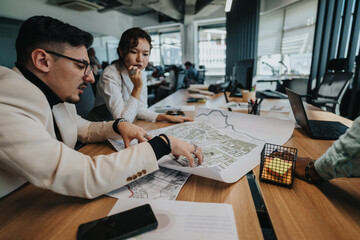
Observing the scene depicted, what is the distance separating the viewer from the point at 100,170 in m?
0.55

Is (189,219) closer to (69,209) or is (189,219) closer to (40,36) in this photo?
(69,209)

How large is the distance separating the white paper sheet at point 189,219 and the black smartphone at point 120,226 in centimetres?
2

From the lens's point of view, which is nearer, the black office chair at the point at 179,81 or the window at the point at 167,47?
the black office chair at the point at 179,81

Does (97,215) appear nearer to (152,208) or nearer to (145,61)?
(152,208)

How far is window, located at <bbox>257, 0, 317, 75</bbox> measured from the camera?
4.96 m

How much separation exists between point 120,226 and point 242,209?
0.30 metres

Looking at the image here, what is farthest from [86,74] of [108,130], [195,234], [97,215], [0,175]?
[195,234]

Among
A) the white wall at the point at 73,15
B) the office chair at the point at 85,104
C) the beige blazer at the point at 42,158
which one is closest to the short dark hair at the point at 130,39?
the office chair at the point at 85,104

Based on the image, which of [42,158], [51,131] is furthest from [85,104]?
[42,158]

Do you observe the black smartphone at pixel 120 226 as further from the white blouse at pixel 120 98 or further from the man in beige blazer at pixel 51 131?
the white blouse at pixel 120 98

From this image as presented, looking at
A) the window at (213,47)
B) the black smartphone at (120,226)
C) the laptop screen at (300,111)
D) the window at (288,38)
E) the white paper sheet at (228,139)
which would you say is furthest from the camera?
the window at (213,47)

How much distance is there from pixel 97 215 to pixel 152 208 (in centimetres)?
14

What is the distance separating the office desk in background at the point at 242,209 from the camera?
1.44ft

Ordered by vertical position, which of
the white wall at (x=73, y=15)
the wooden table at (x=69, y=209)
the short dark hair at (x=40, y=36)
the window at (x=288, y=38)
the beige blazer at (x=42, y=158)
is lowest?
the wooden table at (x=69, y=209)
